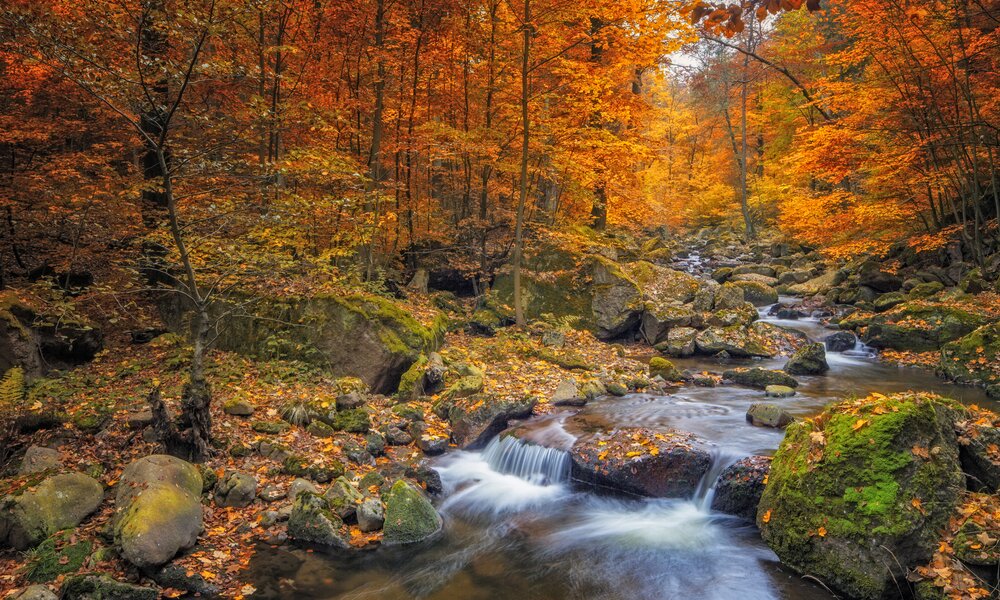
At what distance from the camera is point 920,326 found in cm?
1224

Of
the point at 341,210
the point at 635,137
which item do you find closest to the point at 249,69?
the point at 341,210

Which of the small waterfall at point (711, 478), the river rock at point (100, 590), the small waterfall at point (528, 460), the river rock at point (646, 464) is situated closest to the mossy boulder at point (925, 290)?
the small waterfall at point (711, 478)

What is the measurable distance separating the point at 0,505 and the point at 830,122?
19.5 meters

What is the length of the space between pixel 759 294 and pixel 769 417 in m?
12.8

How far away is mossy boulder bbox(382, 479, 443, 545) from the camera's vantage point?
586cm

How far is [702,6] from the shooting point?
2.76 meters

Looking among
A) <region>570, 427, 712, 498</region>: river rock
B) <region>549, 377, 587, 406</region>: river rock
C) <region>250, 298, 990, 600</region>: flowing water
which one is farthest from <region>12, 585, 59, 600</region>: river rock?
<region>549, 377, 587, 406</region>: river rock

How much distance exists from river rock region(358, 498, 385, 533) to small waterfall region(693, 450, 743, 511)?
4.15 m

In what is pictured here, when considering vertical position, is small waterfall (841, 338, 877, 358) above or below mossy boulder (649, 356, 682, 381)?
above

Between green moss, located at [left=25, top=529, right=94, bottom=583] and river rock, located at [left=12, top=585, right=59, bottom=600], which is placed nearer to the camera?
river rock, located at [left=12, top=585, right=59, bottom=600]

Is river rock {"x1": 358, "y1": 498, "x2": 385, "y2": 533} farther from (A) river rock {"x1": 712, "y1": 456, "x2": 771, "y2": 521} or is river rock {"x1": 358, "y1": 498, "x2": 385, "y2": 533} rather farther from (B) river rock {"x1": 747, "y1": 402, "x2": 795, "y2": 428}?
(B) river rock {"x1": 747, "y1": 402, "x2": 795, "y2": 428}

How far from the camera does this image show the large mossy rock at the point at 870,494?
4320 mm

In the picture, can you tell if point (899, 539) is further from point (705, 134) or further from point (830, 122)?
point (705, 134)

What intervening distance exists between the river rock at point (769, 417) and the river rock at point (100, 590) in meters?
8.30
